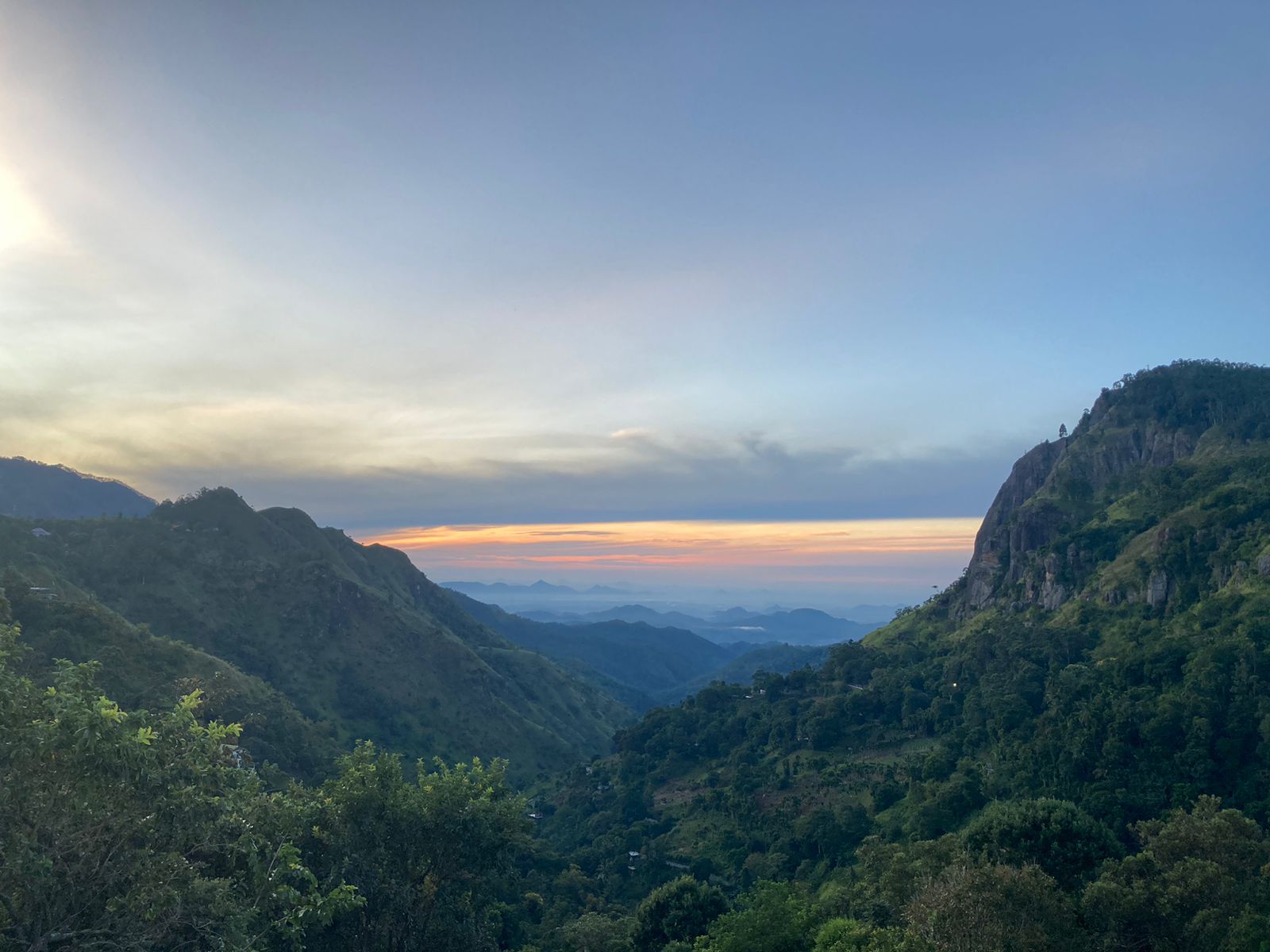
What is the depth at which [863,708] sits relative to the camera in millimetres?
84375

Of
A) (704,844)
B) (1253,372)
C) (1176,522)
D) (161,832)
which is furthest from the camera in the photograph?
(1253,372)

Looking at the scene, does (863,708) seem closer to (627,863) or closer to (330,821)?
(627,863)

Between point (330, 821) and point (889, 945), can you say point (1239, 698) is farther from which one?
point (330, 821)

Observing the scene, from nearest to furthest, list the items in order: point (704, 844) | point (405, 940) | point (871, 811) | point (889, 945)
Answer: point (889, 945) → point (405, 940) → point (871, 811) → point (704, 844)

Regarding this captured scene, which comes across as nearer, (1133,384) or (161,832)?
(161,832)

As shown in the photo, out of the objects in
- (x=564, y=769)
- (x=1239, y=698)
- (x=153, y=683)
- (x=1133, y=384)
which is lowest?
(x=564, y=769)

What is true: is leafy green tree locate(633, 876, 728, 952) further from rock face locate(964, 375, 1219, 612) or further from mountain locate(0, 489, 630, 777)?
mountain locate(0, 489, 630, 777)

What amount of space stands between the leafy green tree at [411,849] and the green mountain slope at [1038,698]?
38118mm

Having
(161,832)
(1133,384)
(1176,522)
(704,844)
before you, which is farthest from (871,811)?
(1133,384)

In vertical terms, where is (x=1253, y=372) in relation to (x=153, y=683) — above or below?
above

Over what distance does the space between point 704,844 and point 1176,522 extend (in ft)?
188

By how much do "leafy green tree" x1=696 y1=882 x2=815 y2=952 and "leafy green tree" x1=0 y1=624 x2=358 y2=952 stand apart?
21367 mm

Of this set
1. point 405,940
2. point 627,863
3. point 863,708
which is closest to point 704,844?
point 627,863

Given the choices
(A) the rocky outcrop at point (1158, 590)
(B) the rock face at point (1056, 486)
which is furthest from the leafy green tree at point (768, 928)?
(B) the rock face at point (1056, 486)
